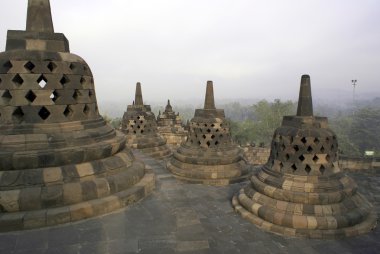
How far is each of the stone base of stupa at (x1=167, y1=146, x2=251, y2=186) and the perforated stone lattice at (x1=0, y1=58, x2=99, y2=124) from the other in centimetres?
433

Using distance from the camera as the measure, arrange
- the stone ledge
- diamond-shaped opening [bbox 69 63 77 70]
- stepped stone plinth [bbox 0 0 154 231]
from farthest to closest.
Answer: diamond-shaped opening [bbox 69 63 77 70]
stepped stone plinth [bbox 0 0 154 231]
the stone ledge

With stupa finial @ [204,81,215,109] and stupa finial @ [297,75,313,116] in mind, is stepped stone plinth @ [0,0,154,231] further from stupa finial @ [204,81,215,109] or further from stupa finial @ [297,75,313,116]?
stupa finial @ [204,81,215,109]

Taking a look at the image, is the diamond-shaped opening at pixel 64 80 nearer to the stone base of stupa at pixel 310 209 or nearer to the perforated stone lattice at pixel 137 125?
the stone base of stupa at pixel 310 209

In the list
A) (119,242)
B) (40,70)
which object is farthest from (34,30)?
(119,242)

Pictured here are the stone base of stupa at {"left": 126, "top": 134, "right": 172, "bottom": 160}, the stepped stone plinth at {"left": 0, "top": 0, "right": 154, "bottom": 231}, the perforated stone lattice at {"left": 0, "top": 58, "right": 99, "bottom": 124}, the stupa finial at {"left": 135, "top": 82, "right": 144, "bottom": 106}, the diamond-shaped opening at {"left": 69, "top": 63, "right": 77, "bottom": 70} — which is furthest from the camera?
the stupa finial at {"left": 135, "top": 82, "right": 144, "bottom": 106}

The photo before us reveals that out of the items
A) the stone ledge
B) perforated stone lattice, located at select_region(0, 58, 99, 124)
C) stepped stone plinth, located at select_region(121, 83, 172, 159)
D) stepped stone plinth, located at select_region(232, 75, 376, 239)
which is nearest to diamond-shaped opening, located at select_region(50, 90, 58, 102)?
perforated stone lattice, located at select_region(0, 58, 99, 124)

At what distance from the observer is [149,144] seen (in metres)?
13.3

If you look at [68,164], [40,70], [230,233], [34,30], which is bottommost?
[230,233]

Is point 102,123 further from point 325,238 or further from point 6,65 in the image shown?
point 325,238

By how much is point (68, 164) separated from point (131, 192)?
1.44 metres

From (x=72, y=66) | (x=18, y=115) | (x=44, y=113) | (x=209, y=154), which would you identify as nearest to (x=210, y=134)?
(x=209, y=154)

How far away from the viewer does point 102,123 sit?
670 cm

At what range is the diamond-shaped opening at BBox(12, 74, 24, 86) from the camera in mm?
5529

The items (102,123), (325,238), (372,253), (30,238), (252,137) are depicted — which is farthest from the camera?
(252,137)
